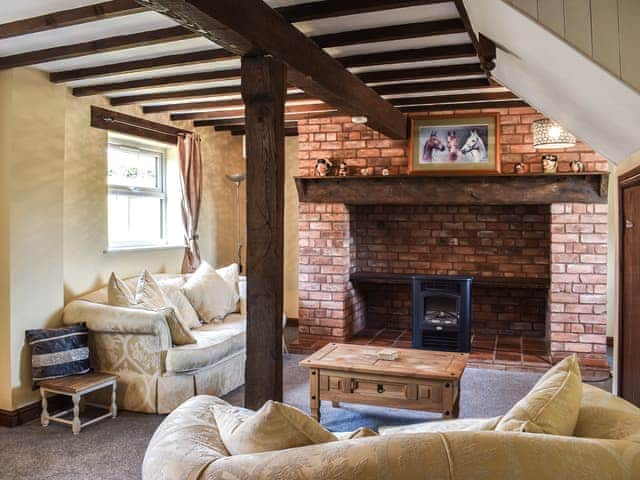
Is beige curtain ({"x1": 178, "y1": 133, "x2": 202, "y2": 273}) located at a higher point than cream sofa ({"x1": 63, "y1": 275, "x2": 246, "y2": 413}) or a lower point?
higher

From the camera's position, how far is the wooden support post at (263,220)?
2.48m

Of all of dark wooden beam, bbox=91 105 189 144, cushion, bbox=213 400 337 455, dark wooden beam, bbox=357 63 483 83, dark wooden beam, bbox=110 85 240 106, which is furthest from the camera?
dark wooden beam, bbox=91 105 189 144

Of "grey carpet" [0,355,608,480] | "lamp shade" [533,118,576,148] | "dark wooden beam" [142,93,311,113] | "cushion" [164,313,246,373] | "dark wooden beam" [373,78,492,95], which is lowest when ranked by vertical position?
"grey carpet" [0,355,608,480]

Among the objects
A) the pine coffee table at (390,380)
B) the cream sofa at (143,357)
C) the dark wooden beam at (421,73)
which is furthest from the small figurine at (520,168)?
the cream sofa at (143,357)

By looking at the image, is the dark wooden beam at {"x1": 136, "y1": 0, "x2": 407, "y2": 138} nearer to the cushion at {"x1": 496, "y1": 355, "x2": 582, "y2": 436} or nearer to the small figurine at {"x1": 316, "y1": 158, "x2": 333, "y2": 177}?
the small figurine at {"x1": 316, "y1": 158, "x2": 333, "y2": 177}

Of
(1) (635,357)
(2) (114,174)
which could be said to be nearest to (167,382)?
(2) (114,174)

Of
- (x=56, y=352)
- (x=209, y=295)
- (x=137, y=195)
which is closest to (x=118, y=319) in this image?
(x=56, y=352)

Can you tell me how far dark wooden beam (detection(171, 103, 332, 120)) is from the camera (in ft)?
16.6

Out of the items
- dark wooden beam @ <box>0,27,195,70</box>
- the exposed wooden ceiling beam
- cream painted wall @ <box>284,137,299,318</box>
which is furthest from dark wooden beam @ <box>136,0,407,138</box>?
cream painted wall @ <box>284,137,299,318</box>

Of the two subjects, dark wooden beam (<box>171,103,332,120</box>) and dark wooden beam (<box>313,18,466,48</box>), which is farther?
dark wooden beam (<box>171,103,332,120</box>)

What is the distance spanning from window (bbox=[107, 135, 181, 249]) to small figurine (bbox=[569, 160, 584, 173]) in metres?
3.81

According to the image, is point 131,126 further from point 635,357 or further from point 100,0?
point 635,357

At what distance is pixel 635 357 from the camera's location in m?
2.87

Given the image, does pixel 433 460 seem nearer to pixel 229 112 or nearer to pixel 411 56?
pixel 411 56
